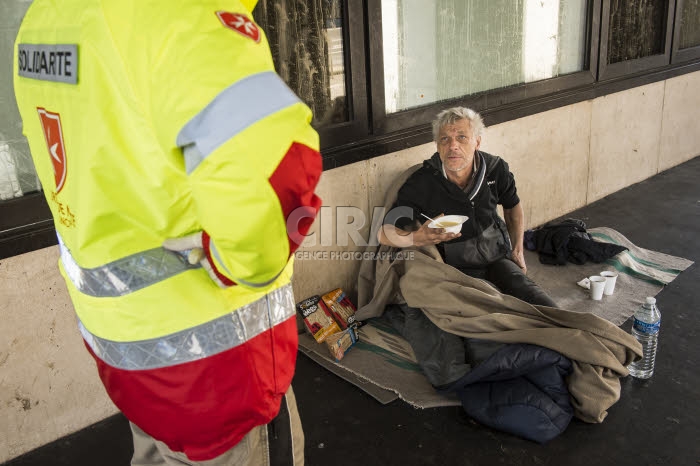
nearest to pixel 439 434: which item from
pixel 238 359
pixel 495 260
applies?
pixel 495 260

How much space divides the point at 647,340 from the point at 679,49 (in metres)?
4.13

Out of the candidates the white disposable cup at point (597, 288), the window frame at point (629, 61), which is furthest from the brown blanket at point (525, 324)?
the window frame at point (629, 61)

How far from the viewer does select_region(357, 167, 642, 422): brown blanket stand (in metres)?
2.49

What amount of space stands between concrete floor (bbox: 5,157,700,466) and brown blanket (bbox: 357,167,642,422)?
15cm

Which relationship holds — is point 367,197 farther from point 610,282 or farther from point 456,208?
point 610,282

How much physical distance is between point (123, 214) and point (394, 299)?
2.33 meters

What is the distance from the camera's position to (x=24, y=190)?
2.42m

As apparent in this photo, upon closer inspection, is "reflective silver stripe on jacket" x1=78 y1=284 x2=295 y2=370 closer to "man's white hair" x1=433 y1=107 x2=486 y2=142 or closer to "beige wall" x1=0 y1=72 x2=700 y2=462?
"beige wall" x1=0 y1=72 x2=700 y2=462

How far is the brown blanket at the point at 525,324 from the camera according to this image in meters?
2.49

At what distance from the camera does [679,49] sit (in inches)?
229

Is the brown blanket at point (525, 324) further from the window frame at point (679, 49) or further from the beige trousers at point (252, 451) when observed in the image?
the window frame at point (679, 49)

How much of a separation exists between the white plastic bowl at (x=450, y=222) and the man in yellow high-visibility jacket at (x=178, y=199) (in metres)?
1.61

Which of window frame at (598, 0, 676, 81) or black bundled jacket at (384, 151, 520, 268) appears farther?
window frame at (598, 0, 676, 81)

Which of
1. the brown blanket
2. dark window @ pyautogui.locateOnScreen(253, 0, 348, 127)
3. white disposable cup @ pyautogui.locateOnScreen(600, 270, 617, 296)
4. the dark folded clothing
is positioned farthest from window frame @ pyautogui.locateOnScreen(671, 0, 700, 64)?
the brown blanket
